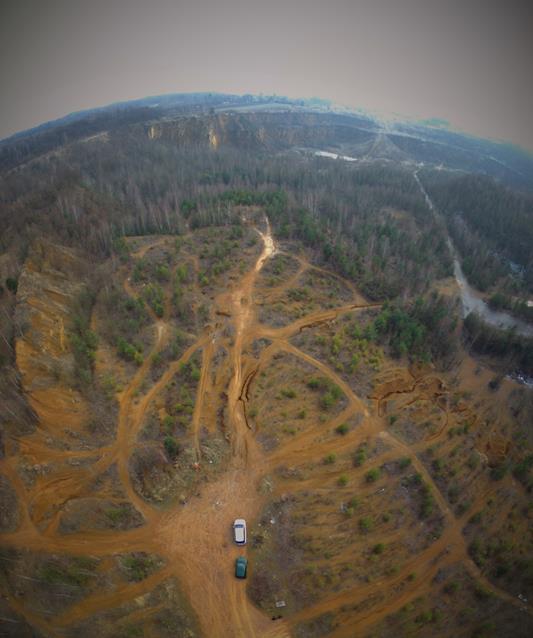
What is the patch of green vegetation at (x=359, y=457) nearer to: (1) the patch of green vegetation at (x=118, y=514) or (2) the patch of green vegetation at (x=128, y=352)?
(1) the patch of green vegetation at (x=118, y=514)

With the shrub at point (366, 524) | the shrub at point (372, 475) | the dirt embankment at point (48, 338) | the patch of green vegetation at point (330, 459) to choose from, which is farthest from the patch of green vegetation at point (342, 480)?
the dirt embankment at point (48, 338)

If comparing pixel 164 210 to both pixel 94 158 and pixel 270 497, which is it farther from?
pixel 270 497

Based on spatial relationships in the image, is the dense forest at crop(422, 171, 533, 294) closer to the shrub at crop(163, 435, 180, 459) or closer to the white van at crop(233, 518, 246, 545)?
the white van at crop(233, 518, 246, 545)

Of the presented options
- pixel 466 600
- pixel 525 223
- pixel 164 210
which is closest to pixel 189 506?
pixel 466 600

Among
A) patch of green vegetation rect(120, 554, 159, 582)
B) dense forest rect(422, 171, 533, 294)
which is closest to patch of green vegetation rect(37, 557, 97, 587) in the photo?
patch of green vegetation rect(120, 554, 159, 582)

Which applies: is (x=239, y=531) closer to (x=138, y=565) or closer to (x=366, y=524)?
(x=138, y=565)
